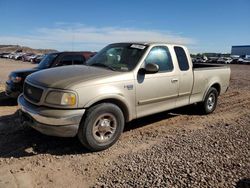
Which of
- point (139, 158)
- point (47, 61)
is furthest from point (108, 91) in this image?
point (47, 61)

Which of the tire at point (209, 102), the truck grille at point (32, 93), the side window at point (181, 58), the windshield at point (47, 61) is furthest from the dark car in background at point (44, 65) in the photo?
the tire at point (209, 102)

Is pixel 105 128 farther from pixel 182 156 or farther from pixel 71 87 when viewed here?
pixel 182 156

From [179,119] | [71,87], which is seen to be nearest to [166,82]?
[179,119]

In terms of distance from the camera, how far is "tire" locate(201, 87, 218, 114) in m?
7.51

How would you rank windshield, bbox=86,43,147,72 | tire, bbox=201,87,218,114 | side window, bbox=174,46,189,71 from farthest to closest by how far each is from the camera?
tire, bbox=201,87,218,114 < side window, bbox=174,46,189,71 < windshield, bbox=86,43,147,72

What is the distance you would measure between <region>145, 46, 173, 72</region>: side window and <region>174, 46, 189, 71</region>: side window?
1.06ft

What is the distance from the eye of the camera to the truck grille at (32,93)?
476 centimetres

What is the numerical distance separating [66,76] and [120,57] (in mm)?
1369

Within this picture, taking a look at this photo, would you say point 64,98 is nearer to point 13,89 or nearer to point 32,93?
point 32,93

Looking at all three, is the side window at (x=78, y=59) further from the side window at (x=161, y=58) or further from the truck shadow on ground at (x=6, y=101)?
the side window at (x=161, y=58)

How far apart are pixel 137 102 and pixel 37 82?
180 cm

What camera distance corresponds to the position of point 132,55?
5.78 meters

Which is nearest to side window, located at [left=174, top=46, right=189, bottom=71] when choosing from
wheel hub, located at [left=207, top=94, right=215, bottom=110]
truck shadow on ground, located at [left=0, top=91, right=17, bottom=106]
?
wheel hub, located at [left=207, top=94, right=215, bottom=110]

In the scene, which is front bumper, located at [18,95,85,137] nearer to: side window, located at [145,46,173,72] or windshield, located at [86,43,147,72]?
windshield, located at [86,43,147,72]
